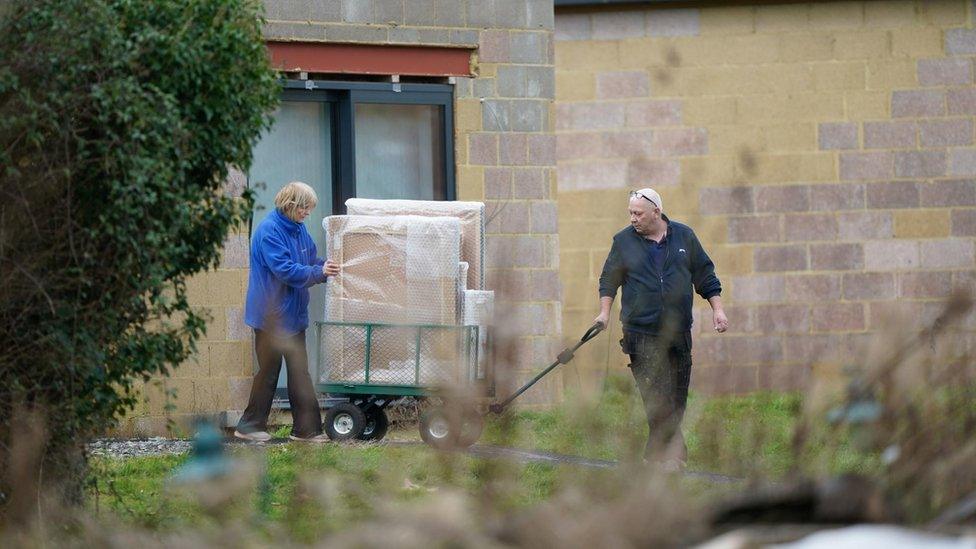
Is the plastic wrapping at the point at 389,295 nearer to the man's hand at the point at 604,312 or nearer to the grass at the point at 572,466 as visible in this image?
the man's hand at the point at 604,312

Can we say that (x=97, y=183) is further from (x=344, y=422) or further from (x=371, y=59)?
(x=371, y=59)

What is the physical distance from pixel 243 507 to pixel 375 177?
7.97 m

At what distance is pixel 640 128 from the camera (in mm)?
13352

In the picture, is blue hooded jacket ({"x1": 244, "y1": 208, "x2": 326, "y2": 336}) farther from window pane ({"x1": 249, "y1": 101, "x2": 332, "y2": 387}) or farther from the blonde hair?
window pane ({"x1": 249, "y1": 101, "x2": 332, "y2": 387})

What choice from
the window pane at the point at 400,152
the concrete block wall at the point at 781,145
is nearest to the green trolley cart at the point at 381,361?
the window pane at the point at 400,152

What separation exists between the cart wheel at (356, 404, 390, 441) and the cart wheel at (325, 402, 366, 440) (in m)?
0.09

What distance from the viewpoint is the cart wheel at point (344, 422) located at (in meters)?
10.5

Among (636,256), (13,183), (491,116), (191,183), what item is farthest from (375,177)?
(13,183)

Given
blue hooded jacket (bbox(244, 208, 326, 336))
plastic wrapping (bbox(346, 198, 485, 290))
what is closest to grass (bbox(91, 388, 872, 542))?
blue hooded jacket (bbox(244, 208, 326, 336))

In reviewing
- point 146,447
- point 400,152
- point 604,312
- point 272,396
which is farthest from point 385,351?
point 400,152

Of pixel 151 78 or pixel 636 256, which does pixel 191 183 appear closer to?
pixel 151 78

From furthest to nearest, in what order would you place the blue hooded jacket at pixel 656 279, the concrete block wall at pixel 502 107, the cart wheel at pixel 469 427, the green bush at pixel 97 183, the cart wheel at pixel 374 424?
the concrete block wall at pixel 502 107 < the cart wheel at pixel 374 424 < the blue hooded jacket at pixel 656 279 < the green bush at pixel 97 183 < the cart wheel at pixel 469 427

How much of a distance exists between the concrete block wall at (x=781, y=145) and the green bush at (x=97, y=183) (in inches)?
275

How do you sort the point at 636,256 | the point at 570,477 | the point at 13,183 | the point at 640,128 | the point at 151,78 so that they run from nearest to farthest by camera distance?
the point at 570,477
the point at 13,183
the point at 151,78
the point at 636,256
the point at 640,128
